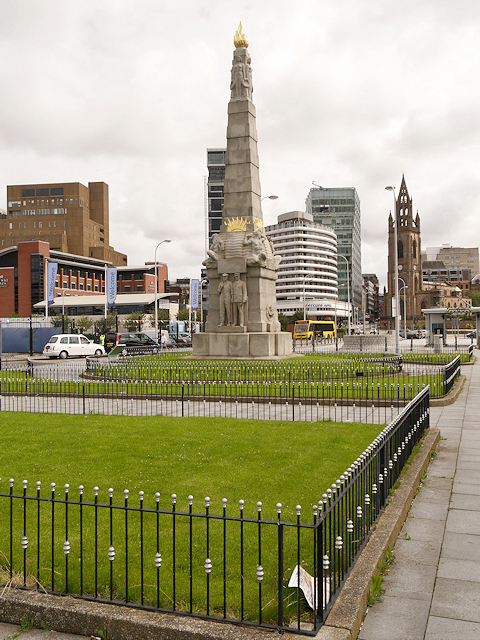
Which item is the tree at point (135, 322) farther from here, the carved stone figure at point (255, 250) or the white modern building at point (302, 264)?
the white modern building at point (302, 264)

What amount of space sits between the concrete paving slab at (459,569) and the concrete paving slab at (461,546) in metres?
0.10

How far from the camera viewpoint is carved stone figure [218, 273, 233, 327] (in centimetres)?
Result: 2684

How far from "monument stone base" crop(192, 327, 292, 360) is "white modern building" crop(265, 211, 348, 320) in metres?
123

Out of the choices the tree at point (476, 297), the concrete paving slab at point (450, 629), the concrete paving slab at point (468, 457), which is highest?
the tree at point (476, 297)

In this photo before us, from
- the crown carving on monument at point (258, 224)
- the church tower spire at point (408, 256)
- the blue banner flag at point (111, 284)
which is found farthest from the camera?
the church tower spire at point (408, 256)

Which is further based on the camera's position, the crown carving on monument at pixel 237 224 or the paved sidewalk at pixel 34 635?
the crown carving on monument at pixel 237 224

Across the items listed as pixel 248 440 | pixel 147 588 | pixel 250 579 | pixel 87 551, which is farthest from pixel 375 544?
pixel 248 440

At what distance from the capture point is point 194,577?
4621 mm

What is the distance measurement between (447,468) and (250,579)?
5296mm

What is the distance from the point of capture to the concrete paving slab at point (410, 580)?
183 inches

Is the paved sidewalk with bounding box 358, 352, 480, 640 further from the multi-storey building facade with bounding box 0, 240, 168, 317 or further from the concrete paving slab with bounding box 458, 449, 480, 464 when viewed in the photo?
the multi-storey building facade with bounding box 0, 240, 168, 317

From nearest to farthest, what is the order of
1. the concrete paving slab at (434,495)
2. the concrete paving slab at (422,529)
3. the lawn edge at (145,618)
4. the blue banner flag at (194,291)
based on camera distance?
the lawn edge at (145,618) → the concrete paving slab at (422,529) → the concrete paving slab at (434,495) → the blue banner flag at (194,291)

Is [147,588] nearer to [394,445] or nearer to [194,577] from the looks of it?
[194,577]

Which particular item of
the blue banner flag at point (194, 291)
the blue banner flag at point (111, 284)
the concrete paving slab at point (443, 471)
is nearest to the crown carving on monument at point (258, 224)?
the concrete paving slab at point (443, 471)
